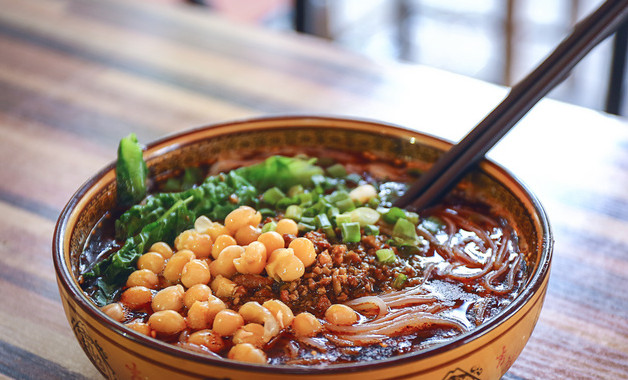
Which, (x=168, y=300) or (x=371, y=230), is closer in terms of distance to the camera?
(x=168, y=300)

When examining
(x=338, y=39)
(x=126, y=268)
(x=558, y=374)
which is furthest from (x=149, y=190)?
(x=338, y=39)

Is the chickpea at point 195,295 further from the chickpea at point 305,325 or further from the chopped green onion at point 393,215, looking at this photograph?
the chopped green onion at point 393,215

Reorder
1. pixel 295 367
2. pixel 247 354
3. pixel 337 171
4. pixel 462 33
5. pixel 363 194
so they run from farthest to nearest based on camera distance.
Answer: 1. pixel 462 33
2. pixel 337 171
3. pixel 363 194
4. pixel 247 354
5. pixel 295 367

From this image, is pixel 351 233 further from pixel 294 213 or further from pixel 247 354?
pixel 247 354

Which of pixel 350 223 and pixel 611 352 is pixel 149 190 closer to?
pixel 350 223

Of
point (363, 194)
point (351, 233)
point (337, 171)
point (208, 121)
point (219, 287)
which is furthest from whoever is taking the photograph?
point (208, 121)

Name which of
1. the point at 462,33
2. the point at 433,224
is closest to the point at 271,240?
the point at 433,224

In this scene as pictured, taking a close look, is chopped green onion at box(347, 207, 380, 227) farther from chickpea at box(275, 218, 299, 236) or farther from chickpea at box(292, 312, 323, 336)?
chickpea at box(292, 312, 323, 336)
